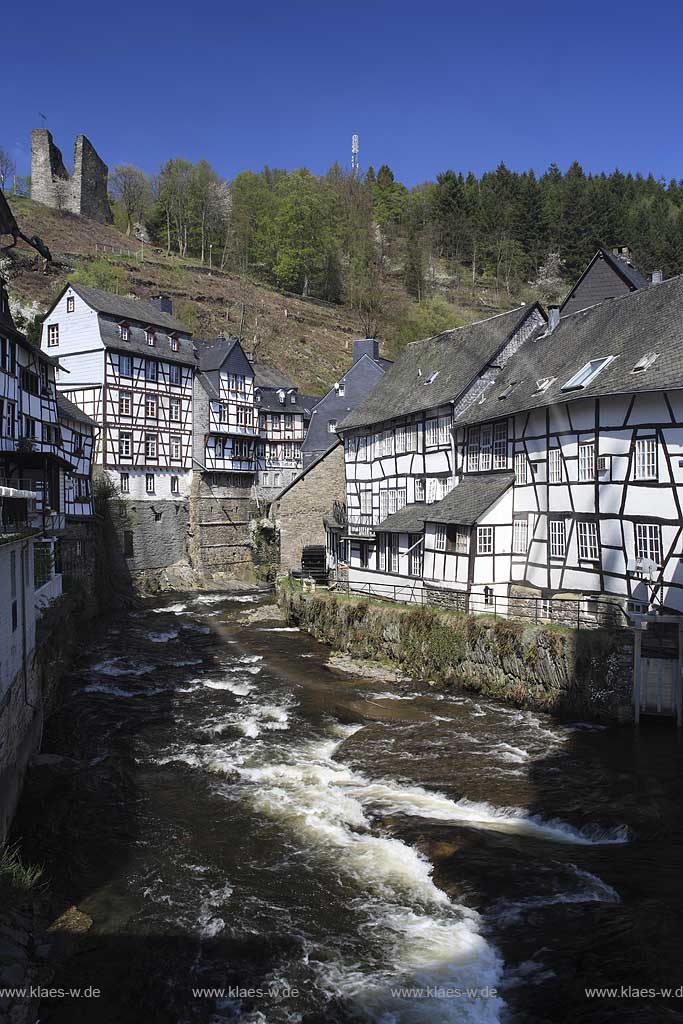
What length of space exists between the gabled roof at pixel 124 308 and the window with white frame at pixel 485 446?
2507 centimetres

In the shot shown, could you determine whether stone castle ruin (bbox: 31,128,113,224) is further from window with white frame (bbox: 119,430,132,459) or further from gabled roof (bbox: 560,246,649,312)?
gabled roof (bbox: 560,246,649,312)

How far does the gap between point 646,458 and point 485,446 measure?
728 centimetres

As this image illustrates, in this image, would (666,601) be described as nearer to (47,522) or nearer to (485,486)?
(485,486)

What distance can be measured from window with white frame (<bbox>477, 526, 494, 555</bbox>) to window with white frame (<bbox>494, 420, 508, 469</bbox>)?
248 cm

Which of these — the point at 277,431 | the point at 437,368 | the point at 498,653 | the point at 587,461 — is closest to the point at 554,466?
the point at 587,461

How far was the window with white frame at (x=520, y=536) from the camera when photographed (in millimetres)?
22688

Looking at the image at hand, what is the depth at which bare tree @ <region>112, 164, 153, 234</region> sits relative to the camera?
97.5 m

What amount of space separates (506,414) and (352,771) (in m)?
13.0

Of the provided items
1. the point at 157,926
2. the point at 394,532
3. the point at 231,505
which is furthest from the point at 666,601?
the point at 231,505

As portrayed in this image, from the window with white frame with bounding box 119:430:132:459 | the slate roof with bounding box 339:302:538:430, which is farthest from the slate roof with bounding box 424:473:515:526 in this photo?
the window with white frame with bounding box 119:430:132:459

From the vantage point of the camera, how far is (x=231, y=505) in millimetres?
46219

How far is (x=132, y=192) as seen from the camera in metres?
98.2

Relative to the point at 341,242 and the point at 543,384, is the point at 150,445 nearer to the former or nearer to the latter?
the point at 543,384

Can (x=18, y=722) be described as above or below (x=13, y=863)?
above
